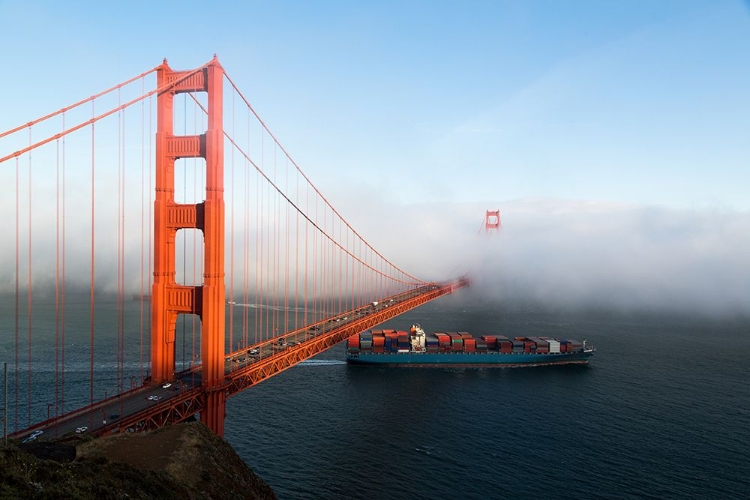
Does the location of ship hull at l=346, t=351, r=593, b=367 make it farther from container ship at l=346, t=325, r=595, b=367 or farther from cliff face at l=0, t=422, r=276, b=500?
cliff face at l=0, t=422, r=276, b=500

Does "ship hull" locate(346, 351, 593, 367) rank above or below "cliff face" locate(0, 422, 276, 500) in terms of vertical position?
below

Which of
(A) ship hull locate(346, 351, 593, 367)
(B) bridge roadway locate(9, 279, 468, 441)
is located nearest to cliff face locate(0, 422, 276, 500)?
(B) bridge roadway locate(9, 279, 468, 441)

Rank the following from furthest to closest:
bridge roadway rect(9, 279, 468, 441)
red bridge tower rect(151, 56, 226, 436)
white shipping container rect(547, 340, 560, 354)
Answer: white shipping container rect(547, 340, 560, 354)
red bridge tower rect(151, 56, 226, 436)
bridge roadway rect(9, 279, 468, 441)

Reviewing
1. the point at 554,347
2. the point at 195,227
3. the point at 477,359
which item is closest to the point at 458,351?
the point at 477,359

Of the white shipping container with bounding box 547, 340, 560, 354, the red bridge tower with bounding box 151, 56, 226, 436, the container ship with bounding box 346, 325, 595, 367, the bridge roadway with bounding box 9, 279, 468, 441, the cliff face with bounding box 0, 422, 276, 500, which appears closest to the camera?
the cliff face with bounding box 0, 422, 276, 500

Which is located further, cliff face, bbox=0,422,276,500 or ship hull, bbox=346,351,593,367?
ship hull, bbox=346,351,593,367

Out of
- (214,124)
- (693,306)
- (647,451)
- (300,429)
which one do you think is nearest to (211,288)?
(214,124)

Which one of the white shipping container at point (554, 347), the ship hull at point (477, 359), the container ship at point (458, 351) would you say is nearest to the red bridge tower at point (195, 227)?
the container ship at point (458, 351)
